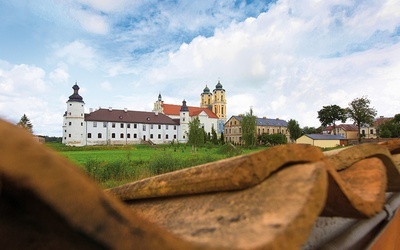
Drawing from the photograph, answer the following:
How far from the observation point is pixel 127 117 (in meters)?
89.6

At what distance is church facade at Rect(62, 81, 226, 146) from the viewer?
259ft

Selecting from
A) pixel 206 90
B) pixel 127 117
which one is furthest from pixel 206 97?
pixel 127 117

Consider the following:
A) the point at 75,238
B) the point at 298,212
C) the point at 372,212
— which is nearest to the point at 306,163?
the point at 298,212

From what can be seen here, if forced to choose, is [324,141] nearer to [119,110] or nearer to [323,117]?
[323,117]

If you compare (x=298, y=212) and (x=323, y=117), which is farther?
(x=323, y=117)

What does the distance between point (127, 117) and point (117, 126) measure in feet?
15.1

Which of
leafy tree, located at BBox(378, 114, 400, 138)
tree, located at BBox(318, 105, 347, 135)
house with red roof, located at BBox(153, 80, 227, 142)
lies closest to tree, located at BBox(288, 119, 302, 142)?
tree, located at BBox(318, 105, 347, 135)

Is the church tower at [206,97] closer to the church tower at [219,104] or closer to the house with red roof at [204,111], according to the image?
the house with red roof at [204,111]

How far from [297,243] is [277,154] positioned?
1.30ft

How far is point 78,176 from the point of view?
64 cm

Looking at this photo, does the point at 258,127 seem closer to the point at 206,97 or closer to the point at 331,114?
the point at 331,114

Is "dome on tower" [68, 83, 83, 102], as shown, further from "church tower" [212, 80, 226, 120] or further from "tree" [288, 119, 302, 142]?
"tree" [288, 119, 302, 142]

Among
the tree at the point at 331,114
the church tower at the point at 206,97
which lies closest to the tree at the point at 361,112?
the tree at the point at 331,114

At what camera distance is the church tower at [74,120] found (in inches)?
3088
